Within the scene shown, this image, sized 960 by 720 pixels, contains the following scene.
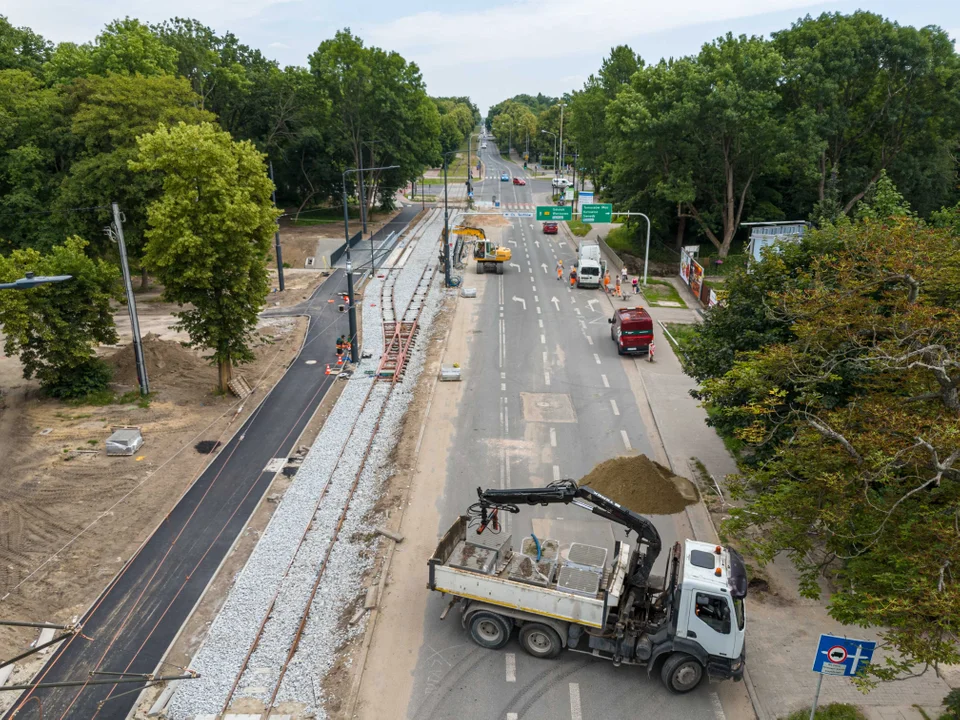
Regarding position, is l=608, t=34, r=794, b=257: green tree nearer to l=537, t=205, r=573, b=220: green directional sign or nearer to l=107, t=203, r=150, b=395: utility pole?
l=537, t=205, r=573, b=220: green directional sign

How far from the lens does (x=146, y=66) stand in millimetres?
53156

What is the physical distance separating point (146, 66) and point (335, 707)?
53.7 meters

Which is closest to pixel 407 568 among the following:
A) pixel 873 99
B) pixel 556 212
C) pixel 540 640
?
pixel 540 640

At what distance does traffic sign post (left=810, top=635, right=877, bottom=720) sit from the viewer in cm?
1169

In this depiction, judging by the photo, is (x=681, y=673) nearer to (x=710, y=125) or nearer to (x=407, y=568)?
(x=407, y=568)

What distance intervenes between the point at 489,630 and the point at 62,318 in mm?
23266

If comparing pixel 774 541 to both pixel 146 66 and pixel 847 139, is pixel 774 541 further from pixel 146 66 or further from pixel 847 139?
pixel 146 66

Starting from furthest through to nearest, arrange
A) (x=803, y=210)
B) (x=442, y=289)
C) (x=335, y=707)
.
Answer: (x=803, y=210)
(x=442, y=289)
(x=335, y=707)

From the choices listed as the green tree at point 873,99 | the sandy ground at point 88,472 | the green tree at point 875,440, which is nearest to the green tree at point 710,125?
the green tree at point 873,99

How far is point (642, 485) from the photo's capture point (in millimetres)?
22328

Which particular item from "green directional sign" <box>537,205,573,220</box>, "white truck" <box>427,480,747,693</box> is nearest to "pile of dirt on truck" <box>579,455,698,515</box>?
"white truck" <box>427,480,747,693</box>

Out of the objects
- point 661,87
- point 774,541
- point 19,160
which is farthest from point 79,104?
point 774,541

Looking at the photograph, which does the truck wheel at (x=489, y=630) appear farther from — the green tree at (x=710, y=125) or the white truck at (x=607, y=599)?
the green tree at (x=710, y=125)

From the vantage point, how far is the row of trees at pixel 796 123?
4625 centimetres
